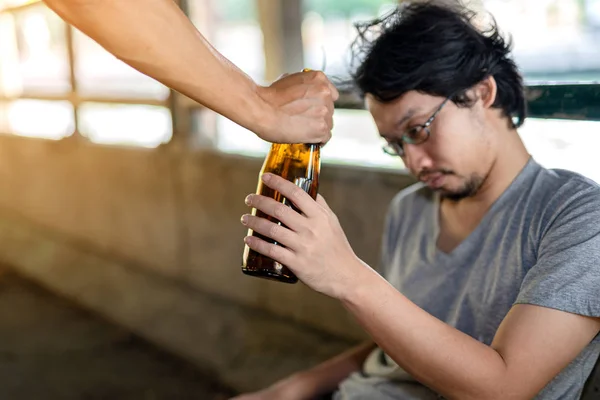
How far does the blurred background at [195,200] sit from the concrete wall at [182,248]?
1cm

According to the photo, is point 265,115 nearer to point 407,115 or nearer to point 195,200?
point 407,115

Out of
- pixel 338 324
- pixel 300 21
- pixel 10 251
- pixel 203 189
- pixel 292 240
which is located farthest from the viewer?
pixel 10 251

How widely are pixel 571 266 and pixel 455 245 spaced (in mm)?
463

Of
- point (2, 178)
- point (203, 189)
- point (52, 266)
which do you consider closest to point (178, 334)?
point (203, 189)

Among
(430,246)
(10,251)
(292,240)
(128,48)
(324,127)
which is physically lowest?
(10,251)

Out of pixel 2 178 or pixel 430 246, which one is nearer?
pixel 430 246

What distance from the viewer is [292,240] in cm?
118

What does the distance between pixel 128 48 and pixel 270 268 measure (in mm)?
522

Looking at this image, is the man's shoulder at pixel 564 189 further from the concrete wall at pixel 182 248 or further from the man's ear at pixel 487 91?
the concrete wall at pixel 182 248

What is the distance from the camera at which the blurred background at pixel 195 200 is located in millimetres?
2902

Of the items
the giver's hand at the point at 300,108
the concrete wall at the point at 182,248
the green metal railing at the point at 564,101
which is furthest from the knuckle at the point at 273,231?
the concrete wall at the point at 182,248

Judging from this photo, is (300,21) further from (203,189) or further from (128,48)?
(128,48)

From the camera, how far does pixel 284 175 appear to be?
1.55 metres

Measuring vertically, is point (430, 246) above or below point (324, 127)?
below
